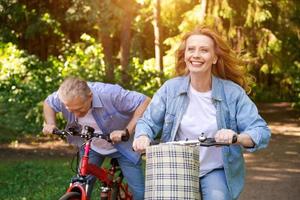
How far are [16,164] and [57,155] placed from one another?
1655 millimetres

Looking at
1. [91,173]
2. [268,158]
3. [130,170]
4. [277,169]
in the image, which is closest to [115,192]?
[130,170]

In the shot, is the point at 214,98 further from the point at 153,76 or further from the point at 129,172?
the point at 153,76

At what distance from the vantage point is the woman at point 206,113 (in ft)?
A: 12.5

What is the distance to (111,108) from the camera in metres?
4.89

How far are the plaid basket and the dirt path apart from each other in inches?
188

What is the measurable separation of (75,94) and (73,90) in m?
0.03

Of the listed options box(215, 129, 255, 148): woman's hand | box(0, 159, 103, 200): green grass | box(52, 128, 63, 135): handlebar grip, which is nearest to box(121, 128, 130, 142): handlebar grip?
box(52, 128, 63, 135): handlebar grip

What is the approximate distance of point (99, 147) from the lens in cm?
512

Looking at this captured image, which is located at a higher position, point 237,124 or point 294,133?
point 237,124

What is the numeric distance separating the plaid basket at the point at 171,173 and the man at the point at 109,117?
1.08 meters

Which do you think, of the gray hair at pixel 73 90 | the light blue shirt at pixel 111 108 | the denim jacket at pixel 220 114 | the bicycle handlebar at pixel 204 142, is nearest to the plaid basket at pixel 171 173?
the bicycle handlebar at pixel 204 142

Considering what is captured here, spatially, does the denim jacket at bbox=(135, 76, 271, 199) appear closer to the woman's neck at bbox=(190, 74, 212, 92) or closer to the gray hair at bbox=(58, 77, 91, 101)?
the woman's neck at bbox=(190, 74, 212, 92)

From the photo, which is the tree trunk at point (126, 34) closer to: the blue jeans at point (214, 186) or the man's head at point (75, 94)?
the man's head at point (75, 94)

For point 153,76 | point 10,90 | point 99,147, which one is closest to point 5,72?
point 10,90
